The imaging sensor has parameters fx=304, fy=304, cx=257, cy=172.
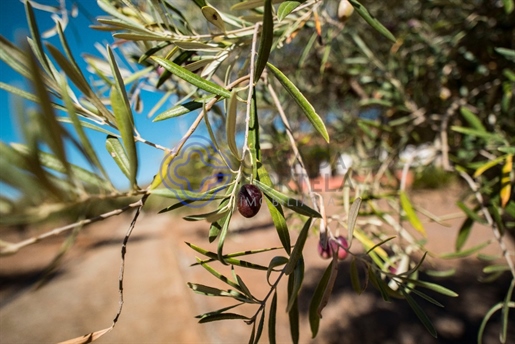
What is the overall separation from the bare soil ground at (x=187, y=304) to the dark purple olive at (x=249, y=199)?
3.83ft

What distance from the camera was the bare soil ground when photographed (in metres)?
1.71

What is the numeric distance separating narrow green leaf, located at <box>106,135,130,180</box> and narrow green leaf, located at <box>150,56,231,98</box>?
84 millimetres

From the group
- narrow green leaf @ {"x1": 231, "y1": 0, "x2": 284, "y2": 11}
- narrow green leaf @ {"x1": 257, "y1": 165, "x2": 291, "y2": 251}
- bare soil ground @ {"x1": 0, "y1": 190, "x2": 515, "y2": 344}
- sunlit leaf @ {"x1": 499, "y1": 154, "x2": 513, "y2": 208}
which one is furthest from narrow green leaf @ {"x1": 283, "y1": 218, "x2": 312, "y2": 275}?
bare soil ground @ {"x1": 0, "y1": 190, "x2": 515, "y2": 344}

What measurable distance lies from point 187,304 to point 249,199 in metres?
2.34

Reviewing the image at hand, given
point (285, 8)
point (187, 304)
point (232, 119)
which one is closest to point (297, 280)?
point (232, 119)

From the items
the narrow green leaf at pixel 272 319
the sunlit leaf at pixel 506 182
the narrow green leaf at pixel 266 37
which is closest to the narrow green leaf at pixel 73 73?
the narrow green leaf at pixel 266 37

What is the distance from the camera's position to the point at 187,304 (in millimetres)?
2354

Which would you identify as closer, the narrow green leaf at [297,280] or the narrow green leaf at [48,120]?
the narrow green leaf at [48,120]

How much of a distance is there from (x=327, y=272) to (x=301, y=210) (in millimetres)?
120

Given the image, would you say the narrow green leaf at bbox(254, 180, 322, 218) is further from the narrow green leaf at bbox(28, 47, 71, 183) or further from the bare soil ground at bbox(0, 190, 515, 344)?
the bare soil ground at bbox(0, 190, 515, 344)

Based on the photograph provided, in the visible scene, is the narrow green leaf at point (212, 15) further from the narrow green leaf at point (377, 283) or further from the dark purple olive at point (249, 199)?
the narrow green leaf at point (377, 283)

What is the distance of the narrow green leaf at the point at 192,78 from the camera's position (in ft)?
0.94

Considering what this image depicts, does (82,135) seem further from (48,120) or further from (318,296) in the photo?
(318,296)

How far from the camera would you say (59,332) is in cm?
206
